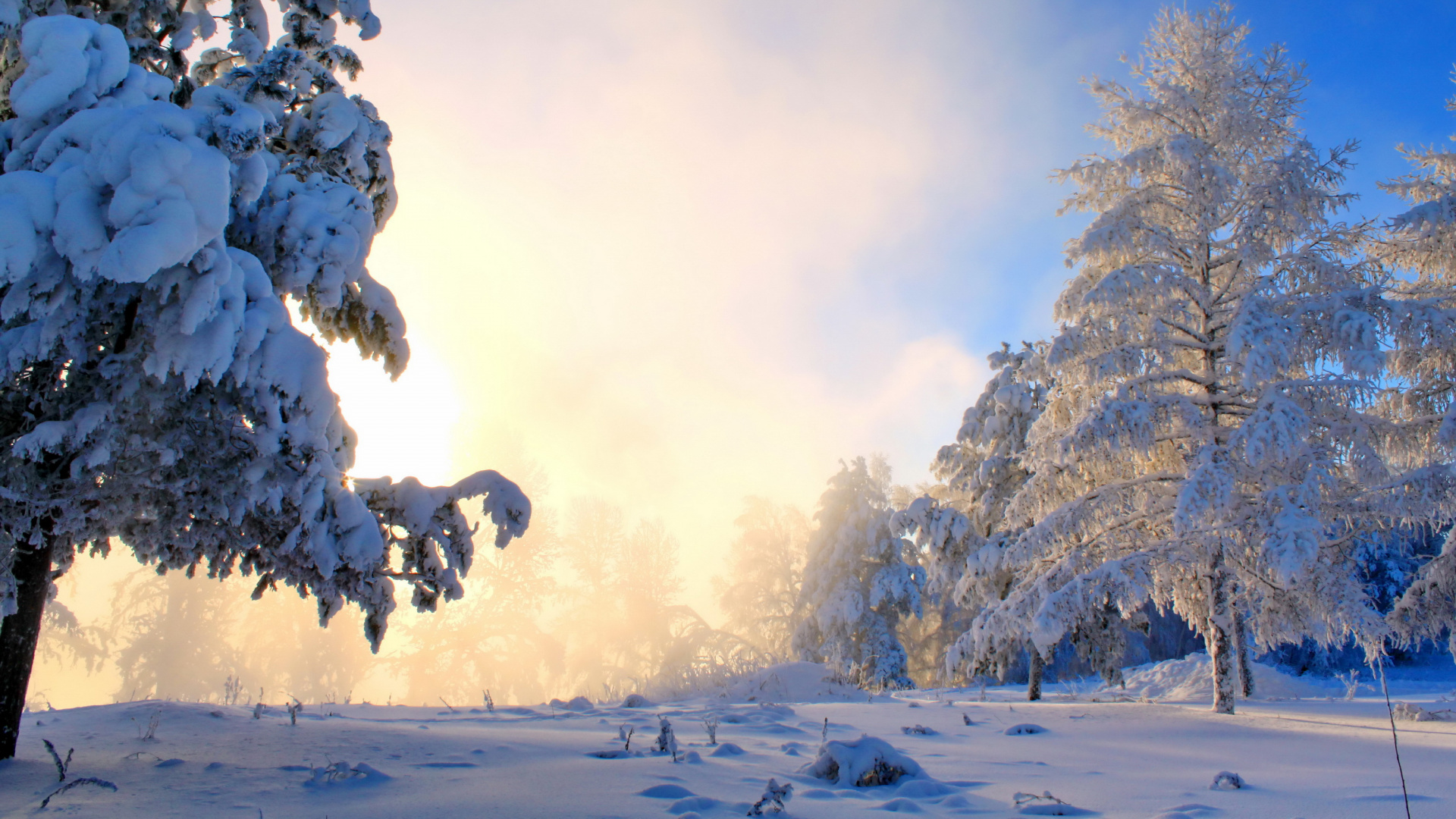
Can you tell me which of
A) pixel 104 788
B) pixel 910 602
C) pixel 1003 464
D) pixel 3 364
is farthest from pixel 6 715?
pixel 910 602

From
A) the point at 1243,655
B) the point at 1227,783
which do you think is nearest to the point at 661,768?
the point at 1227,783

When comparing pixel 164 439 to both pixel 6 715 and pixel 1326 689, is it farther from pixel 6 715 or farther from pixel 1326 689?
pixel 1326 689

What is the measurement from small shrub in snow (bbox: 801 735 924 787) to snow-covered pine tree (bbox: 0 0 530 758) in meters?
2.08

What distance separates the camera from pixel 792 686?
12.8 metres

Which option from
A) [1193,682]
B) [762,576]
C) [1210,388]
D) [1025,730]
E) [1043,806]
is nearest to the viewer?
[1043,806]

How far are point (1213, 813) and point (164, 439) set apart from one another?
15.2 feet

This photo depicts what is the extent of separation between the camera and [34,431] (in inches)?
115

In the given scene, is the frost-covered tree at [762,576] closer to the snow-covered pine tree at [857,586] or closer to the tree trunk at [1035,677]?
the snow-covered pine tree at [857,586]

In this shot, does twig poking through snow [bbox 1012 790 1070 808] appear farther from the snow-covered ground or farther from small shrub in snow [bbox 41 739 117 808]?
small shrub in snow [bbox 41 739 117 808]

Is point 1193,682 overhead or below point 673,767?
below

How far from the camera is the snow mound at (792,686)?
1137 cm

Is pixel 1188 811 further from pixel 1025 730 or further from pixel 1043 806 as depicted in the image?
pixel 1025 730

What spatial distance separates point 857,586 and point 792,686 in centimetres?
930

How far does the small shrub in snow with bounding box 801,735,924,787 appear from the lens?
3359mm
